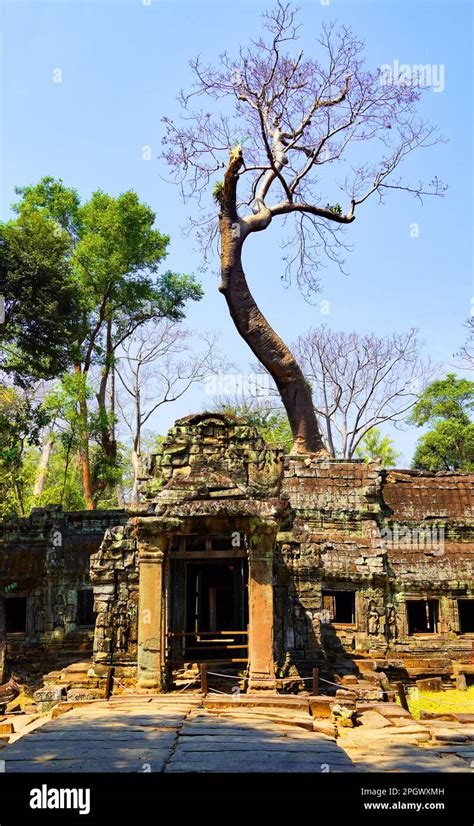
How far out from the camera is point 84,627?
19234 millimetres

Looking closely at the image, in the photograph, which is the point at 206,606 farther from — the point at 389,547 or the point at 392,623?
the point at 389,547

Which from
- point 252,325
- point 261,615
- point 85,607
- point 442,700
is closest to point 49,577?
point 85,607

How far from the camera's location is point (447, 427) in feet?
120

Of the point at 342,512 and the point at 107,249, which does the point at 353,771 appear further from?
the point at 107,249

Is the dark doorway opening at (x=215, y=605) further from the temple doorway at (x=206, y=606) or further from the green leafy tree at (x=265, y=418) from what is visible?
the green leafy tree at (x=265, y=418)

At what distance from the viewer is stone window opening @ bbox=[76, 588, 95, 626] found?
767 inches

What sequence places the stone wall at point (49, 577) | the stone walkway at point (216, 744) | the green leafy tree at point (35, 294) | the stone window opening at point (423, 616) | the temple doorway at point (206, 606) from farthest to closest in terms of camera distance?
the green leafy tree at point (35, 294) → the stone window opening at point (423, 616) → the stone wall at point (49, 577) → the temple doorway at point (206, 606) → the stone walkway at point (216, 744)

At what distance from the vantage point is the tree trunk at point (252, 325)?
23359 mm

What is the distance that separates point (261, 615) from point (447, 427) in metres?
27.1

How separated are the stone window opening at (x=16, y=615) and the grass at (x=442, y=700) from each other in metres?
11.3

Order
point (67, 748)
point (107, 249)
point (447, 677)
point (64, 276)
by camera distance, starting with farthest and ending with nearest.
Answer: point (107, 249) → point (64, 276) → point (447, 677) → point (67, 748)

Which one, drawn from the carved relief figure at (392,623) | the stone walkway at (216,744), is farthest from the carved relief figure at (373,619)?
the stone walkway at (216,744)
